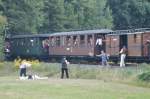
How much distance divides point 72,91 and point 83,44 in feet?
83.5

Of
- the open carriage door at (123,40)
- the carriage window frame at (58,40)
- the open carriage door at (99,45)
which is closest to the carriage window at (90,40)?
the open carriage door at (99,45)

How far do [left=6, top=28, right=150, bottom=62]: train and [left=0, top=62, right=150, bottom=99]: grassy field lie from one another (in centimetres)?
514

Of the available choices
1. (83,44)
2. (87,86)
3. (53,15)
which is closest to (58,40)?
(83,44)

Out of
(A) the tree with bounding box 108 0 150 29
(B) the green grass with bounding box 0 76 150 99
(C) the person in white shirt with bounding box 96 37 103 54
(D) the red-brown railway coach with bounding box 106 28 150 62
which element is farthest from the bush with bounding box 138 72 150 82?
(A) the tree with bounding box 108 0 150 29

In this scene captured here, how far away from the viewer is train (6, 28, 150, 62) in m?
50.6

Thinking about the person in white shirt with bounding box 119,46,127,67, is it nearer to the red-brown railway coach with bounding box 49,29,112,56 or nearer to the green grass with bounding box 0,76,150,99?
the red-brown railway coach with bounding box 49,29,112,56

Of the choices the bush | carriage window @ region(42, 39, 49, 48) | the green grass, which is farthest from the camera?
carriage window @ region(42, 39, 49, 48)

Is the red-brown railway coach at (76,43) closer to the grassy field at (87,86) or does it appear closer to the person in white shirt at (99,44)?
the person in white shirt at (99,44)

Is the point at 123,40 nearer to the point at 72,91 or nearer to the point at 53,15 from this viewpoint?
the point at 72,91

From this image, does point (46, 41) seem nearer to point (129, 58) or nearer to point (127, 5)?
point (129, 58)

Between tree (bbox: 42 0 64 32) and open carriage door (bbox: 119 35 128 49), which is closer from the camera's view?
open carriage door (bbox: 119 35 128 49)

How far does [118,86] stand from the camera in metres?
37.2

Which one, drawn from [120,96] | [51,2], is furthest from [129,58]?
[51,2]

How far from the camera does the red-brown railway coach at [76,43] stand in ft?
188
